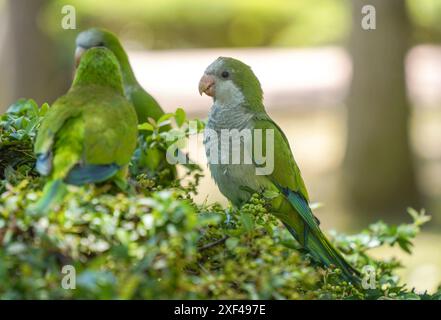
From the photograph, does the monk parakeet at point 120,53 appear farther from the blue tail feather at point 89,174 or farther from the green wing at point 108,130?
the blue tail feather at point 89,174

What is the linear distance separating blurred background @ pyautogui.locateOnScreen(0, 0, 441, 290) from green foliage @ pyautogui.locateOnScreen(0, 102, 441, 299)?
1.38m

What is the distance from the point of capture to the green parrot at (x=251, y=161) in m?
2.34

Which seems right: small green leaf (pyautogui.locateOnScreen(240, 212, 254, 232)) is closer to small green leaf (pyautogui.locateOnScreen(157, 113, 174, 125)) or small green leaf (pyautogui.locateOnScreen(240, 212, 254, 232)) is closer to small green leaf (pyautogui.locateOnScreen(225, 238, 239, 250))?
small green leaf (pyautogui.locateOnScreen(225, 238, 239, 250))

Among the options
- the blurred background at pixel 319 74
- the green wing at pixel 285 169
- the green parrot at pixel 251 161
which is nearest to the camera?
the green parrot at pixel 251 161

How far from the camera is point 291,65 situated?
43.1 feet

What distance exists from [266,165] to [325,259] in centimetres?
45

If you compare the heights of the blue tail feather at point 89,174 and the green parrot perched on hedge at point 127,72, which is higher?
the green parrot perched on hedge at point 127,72

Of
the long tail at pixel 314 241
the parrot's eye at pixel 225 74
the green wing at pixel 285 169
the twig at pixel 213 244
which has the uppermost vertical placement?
the parrot's eye at pixel 225 74

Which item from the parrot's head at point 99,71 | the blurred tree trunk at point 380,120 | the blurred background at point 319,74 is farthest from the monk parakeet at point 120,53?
the blurred tree trunk at point 380,120

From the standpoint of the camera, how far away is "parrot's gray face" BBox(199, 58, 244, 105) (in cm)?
271

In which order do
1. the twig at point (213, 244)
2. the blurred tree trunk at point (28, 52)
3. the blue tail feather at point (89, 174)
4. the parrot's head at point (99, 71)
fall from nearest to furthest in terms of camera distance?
the blue tail feather at point (89, 174)
the twig at point (213, 244)
the parrot's head at point (99, 71)
the blurred tree trunk at point (28, 52)

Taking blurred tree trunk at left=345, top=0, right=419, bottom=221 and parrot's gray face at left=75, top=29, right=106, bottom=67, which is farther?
blurred tree trunk at left=345, top=0, right=419, bottom=221

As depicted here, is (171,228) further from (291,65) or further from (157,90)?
(291,65)

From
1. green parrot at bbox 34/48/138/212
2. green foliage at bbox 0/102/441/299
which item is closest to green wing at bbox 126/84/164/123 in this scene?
green parrot at bbox 34/48/138/212
